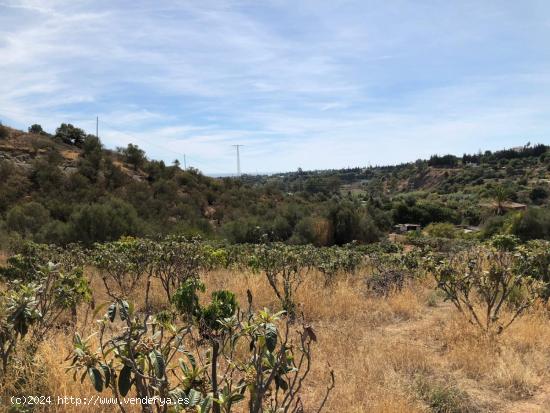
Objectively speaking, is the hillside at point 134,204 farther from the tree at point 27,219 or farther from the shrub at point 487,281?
the shrub at point 487,281

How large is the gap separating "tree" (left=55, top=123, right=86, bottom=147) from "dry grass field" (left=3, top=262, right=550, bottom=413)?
30.6m

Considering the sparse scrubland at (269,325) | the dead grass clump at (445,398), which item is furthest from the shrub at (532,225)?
the dead grass clump at (445,398)

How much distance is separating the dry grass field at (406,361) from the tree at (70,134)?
30622 millimetres

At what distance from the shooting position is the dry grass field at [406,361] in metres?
3.34

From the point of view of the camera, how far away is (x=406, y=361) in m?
4.21

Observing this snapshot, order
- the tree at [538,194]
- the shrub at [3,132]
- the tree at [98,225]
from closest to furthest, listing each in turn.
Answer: the tree at [98,225] < the shrub at [3,132] < the tree at [538,194]

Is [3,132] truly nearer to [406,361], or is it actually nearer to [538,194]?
[406,361]

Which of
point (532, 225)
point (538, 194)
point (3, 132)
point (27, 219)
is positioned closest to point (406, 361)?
point (27, 219)

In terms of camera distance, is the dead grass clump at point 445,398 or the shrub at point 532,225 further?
the shrub at point 532,225

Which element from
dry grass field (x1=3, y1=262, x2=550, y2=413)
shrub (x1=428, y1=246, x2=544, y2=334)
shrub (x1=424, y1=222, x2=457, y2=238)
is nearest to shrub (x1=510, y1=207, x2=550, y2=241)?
shrub (x1=424, y1=222, x2=457, y2=238)

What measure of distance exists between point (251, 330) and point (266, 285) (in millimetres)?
5001

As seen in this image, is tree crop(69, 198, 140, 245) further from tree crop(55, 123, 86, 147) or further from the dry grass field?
tree crop(55, 123, 86, 147)

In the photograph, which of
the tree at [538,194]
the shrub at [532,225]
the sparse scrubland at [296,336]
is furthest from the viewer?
the tree at [538,194]

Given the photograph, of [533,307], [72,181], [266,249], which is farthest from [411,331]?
[72,181]
